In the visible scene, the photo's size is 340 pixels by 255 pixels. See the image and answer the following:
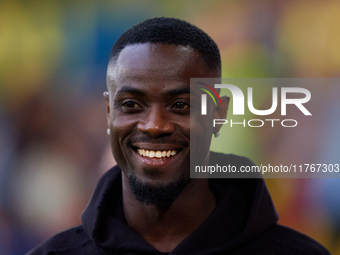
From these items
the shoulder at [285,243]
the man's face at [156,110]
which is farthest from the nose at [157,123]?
the shoulder at [285,243]

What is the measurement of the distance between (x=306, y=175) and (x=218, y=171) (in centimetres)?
138

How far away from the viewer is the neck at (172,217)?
176 centimetres

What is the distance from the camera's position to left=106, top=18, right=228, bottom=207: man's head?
5.37ft

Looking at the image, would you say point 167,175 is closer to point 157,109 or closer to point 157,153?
point 157,153

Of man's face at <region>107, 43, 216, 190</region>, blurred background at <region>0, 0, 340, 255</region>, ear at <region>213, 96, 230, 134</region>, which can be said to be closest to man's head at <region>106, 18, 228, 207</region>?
man's face at <region>107, 43, 216, 190</region>

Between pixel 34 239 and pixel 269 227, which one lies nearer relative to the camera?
pixel 269 227

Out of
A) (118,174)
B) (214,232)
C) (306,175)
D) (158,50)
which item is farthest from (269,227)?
(306,175)

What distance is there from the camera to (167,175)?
1675 millimetres

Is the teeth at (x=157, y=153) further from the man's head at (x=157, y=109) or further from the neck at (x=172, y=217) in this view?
the neck at (x=172, y=217)

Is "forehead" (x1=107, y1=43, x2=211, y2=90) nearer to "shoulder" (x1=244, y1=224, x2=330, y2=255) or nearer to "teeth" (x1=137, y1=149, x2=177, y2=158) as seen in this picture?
"teeth" (x1=137, y1=149, x2=177, y2=158)

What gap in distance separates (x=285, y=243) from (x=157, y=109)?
848 millimetres

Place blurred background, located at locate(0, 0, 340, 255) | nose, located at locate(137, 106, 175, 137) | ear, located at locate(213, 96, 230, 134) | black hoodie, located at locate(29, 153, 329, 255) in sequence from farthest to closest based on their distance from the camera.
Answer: blurred background, located at locate(0, 0, 340, 255), ear, located at locate(213, 96, 230, 134), black hoodie, located at locate(29, 153, 329, 255), nose, located at locate(137, 106, 175, 137)

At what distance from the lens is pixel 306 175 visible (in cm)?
310

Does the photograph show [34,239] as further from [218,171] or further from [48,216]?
[218,171]
